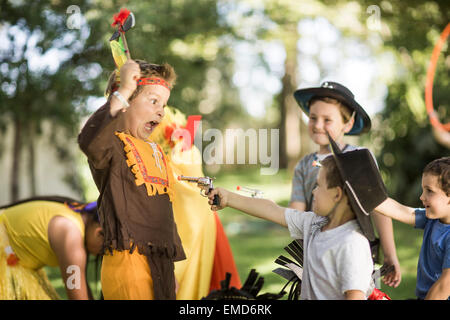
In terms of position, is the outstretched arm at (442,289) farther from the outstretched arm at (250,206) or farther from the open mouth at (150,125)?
the open mouth at (150,125)

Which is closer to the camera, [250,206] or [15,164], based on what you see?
[250,206]

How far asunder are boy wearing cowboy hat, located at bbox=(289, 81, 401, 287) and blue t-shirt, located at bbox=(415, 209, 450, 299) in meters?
0.24

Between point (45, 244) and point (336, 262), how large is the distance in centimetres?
206

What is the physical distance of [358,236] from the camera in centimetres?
185

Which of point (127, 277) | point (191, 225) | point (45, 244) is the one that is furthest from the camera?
point (45, 244)

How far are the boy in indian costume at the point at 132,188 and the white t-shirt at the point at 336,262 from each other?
2.22ft

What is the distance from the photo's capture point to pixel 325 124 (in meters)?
2.81

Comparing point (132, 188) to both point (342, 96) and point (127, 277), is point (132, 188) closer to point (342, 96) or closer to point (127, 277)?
point (127, 277)

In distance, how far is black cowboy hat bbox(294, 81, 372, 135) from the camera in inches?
107

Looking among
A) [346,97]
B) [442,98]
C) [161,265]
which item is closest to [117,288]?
[161,265]

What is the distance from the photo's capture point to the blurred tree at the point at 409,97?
725 centimetres

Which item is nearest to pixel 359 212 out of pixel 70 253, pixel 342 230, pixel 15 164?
pixel 342 230
